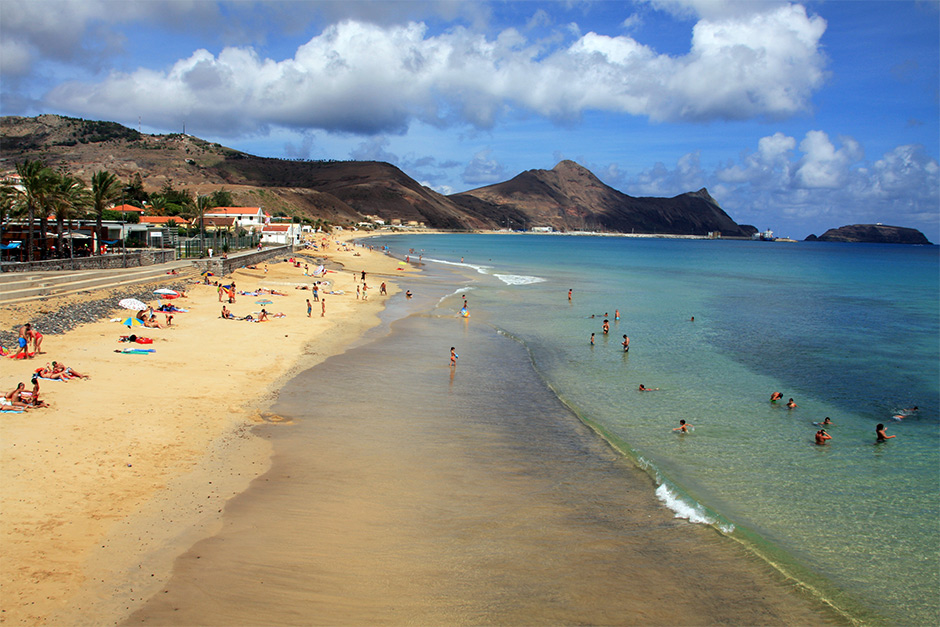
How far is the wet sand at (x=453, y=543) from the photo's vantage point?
283 inches

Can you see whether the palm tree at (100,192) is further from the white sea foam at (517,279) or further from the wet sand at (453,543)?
the wet sand at (453,543)

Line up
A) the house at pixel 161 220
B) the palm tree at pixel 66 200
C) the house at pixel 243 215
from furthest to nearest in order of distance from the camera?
the house at pixel 243 215, the house at pixel 161 220, the palm tree at pixel 66 200

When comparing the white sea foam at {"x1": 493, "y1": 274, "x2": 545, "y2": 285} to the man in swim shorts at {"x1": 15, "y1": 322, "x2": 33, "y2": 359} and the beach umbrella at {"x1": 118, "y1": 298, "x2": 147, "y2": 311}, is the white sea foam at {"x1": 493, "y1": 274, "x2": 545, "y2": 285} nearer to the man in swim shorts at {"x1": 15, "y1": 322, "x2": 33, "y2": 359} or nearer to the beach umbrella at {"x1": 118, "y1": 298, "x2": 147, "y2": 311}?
the beach umbrella at {"x1": 118, "y1": 298, "x2": 147, "y2": 311}

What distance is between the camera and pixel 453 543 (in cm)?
870

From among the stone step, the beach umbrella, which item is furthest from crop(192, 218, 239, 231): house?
the beach umbrella

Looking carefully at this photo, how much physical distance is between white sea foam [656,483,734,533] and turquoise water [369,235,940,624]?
0.03 metres

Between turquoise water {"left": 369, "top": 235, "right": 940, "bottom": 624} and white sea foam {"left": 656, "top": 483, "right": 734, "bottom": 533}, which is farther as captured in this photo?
white sea foam {"left": 656, "top": 483, "right": 734, "bottom": 533}

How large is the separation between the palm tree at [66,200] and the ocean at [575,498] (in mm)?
25618

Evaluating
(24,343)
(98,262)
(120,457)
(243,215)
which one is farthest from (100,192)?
(120,457)

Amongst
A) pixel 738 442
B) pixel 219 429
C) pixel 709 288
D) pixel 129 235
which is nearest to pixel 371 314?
pixel 219 429

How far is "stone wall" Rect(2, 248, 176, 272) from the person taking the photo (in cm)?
3175

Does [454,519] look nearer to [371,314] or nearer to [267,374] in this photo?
[267,374]

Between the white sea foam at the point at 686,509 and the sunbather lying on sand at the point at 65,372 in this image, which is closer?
the white sea foam at the point at 686,509

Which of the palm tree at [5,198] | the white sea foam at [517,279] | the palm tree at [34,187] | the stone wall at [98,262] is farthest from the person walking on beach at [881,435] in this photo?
the palm tree at [5,198]
